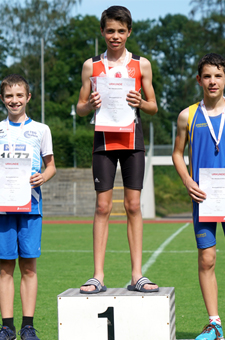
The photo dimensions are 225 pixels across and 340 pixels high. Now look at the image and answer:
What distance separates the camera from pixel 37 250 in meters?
4.01

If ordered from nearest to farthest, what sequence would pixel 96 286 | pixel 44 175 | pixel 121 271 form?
pixel 96 286, pixel 44 175, pixel 121 271

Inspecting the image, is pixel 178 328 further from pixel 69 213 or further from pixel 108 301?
pixel 69 213

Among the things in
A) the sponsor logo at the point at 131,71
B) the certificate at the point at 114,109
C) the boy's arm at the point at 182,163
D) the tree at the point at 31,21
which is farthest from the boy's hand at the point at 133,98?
the tree at the point at 31,21

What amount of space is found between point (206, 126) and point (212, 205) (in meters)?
0.58

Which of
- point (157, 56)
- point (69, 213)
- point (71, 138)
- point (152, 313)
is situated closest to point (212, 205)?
point (152, 313)

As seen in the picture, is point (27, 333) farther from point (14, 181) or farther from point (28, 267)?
point (14, 181)

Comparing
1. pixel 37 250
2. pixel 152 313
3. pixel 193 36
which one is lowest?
pixel 152 313

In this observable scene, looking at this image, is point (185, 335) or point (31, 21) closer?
point (185, 335)

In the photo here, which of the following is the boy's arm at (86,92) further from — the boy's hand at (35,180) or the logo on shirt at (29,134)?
the boy's hand at (35,180)

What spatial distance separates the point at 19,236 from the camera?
4.00 metres

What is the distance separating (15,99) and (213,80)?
1.51 meters

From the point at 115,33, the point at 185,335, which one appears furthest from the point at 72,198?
the point at 115,33

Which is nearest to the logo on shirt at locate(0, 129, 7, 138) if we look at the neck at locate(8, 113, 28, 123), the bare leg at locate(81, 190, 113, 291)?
the neck at locate(8, 113, 28, 123)

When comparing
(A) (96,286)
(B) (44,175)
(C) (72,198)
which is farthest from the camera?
(C) (72,198)
